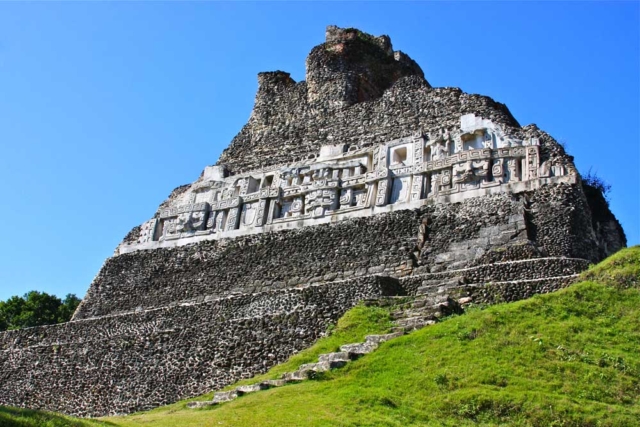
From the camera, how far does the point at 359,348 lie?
1341cm

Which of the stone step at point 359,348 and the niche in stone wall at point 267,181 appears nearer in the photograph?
the stone step at point 359,348

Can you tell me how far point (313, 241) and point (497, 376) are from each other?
396 inches

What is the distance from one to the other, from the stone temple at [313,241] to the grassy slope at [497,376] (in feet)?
5.48

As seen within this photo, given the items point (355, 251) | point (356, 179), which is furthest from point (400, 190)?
point (355, 251)

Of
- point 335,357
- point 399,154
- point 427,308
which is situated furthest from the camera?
point 399,154

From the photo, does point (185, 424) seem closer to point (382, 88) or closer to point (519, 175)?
point (519, 175)

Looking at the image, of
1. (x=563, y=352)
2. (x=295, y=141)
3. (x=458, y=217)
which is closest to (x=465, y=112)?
(x=458, y=217)

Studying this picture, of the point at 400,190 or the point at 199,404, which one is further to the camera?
the point at 400,190

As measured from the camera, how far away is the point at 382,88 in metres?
27.6

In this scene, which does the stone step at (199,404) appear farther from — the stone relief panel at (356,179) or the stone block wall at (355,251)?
the stone relief panel at (356,179)

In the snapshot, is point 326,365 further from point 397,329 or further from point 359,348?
point 397,329

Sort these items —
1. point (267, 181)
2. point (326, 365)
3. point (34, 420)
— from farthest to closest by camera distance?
point (267, 181) → point (326, 365) → point (34, 420)

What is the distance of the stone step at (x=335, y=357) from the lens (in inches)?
515

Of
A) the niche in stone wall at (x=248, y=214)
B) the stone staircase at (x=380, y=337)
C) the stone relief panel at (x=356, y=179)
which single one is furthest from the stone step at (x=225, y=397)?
the niche in stone wall at (x=248, y=214)
